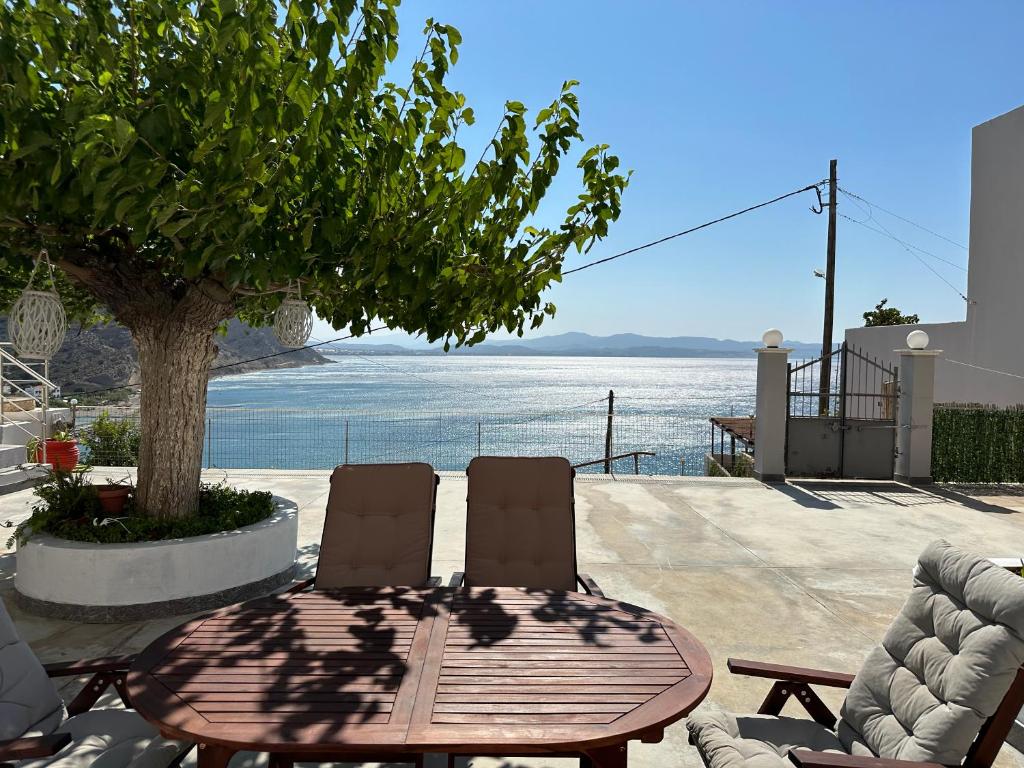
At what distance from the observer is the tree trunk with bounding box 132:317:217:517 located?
4539 mm

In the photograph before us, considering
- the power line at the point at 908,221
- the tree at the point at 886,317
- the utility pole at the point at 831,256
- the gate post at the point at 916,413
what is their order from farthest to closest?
the tree at the point at 886,317, the power line at the point at 908,221, the utility pole at the point at 831,256, the gate post at the point at 916,413

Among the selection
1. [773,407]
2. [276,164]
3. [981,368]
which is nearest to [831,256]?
[981,368]

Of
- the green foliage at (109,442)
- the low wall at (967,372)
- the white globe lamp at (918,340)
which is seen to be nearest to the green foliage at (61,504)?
the green foliage at (109,442)

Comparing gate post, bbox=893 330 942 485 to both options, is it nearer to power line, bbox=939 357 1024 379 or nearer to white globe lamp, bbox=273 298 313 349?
power line, bbox=939 357 1024 379

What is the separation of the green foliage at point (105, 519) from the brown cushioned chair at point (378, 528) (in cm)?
138

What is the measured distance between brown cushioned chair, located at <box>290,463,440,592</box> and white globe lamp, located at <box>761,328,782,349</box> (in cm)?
673

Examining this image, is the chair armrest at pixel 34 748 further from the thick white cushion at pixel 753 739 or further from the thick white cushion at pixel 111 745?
the thick white cushion at pixel 753 739

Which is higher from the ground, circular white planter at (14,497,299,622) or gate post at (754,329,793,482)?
gate post at (754,329,793,482)

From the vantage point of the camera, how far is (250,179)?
2.73 meters

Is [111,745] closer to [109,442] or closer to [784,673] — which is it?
[784,673]

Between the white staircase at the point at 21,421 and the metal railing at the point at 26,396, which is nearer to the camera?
the white staircase at the point at 21,421

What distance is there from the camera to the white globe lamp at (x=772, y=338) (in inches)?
358

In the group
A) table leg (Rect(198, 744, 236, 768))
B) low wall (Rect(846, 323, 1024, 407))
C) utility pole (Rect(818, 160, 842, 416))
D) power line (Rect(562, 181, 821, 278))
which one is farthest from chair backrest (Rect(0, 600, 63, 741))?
utility pole (Rect(818, 160, 842, 416))

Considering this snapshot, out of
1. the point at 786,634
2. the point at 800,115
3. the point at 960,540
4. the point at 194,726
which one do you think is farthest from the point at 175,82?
the point at 800,115
